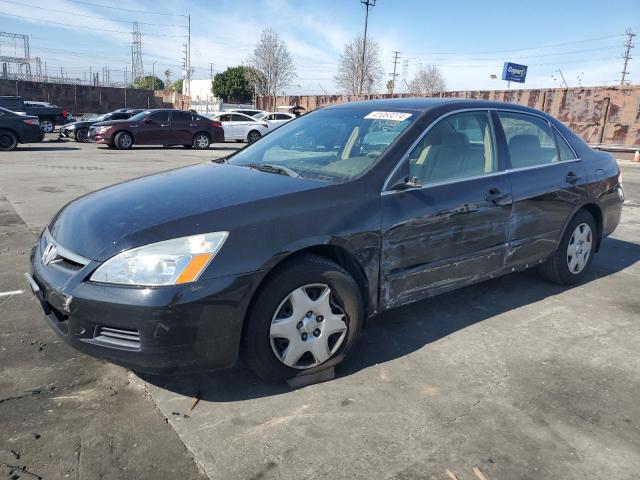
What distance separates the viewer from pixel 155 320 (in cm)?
237

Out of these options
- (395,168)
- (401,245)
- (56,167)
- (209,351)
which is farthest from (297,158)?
(56,167)

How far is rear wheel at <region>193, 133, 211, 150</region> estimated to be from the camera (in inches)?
783

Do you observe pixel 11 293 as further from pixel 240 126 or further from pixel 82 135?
pixel 240 126

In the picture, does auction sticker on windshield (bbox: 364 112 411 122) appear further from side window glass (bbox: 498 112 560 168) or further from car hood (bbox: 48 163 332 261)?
side window glass (bbox: 498 112 560 168)

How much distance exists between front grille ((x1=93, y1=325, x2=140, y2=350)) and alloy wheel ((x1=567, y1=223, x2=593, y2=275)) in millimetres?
3710

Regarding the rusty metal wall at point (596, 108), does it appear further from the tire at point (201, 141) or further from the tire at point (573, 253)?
the tire at point (573, 253)

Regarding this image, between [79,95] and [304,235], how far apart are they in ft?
155

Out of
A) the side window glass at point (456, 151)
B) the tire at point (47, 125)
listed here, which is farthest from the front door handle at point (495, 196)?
the tire at point (47, 125)

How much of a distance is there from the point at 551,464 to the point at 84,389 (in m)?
2.37

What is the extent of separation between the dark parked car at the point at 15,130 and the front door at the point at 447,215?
53.5 feet

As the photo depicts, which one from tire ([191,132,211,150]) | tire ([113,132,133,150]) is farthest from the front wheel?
tire ([191,132,211,150])

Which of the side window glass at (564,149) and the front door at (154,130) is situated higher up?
the side window glass at (564,149)

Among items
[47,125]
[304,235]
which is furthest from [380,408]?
[47,125]

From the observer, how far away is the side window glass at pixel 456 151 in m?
3.34
